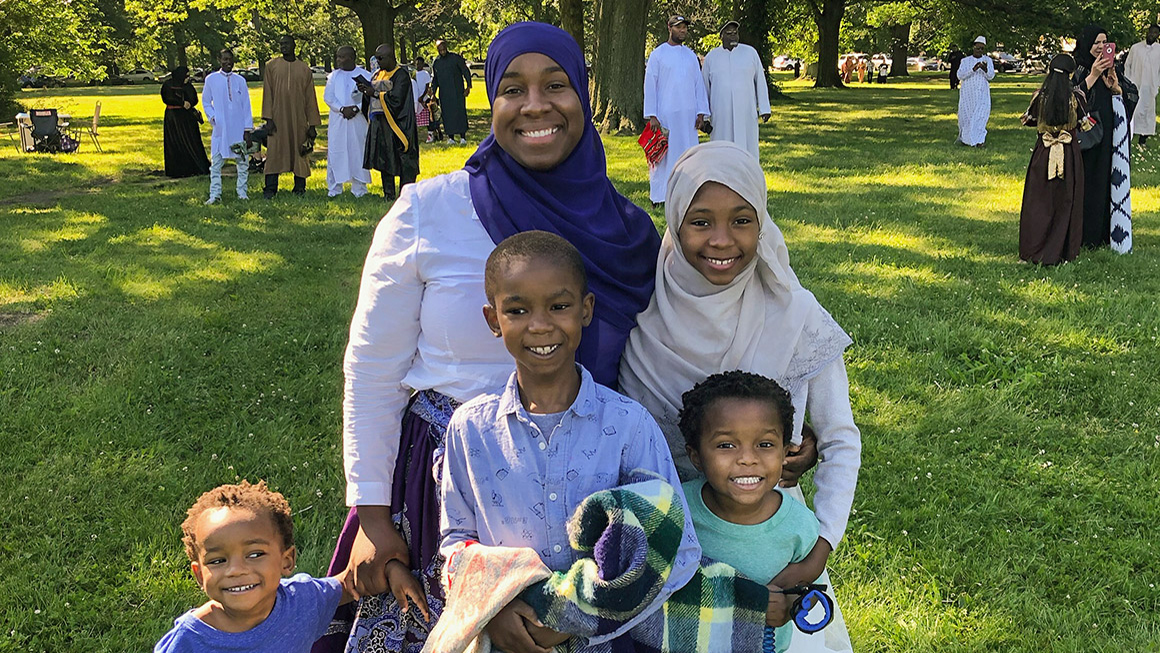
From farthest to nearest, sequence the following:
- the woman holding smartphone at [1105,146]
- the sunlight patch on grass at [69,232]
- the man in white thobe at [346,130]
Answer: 1. the man in white thobe at [346,130]
2. the sunlight patch on grass at [69,232]
3. the woman holding smartphone at [1105,146]

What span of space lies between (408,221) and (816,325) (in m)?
1.01

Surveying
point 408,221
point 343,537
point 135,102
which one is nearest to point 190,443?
point 343,537

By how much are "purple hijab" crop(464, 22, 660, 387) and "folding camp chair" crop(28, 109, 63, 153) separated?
1730 cm

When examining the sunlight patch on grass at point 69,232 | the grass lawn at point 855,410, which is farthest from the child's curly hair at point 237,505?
the sunlight patch on grass at point 69,232

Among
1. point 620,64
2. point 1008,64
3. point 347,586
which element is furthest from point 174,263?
point 1008,64

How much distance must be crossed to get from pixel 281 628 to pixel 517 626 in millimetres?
762

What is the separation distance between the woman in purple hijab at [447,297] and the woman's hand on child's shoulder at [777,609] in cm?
62

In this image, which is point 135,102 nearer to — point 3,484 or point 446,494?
point 3,484

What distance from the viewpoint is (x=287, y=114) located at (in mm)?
11500

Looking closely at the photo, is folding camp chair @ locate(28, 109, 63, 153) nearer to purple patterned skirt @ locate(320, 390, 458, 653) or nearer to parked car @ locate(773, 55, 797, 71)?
purple patterned skirt @ locate(320, 390, 458, 653)

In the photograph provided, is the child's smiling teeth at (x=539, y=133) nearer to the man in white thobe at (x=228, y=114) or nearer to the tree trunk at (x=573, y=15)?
the man in white thobe at (x=228, y=114)

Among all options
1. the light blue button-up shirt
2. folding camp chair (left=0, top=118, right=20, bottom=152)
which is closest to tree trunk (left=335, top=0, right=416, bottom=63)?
folding camp chair (left=0, top=118, right=20, bottom=152)

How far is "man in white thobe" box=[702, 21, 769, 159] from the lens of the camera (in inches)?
449

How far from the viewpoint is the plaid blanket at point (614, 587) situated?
173 cm
